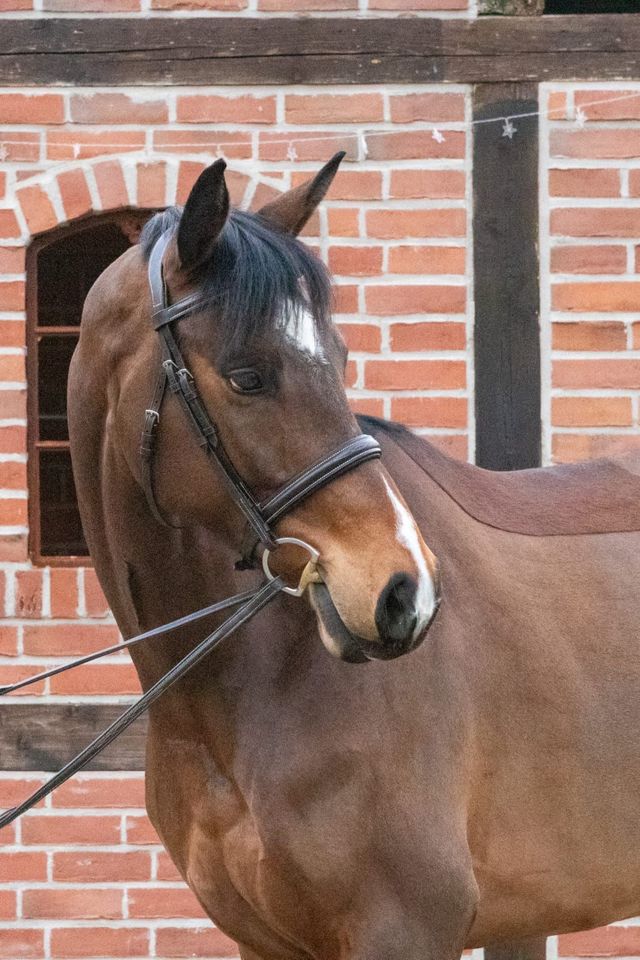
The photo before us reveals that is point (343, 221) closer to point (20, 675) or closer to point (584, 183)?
point (584, 183)

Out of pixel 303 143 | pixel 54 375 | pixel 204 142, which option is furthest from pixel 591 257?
pixel 54 375

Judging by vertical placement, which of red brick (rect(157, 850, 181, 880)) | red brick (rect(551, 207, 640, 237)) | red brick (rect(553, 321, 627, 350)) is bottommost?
red brick (rect(157, 850, 181, 880))

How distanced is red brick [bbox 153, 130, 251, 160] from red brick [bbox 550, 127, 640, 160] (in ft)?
3.28

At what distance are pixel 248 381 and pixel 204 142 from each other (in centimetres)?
204

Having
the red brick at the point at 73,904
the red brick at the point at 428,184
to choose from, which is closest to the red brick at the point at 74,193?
the red brick at the point at 428,184

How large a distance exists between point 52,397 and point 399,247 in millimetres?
1885

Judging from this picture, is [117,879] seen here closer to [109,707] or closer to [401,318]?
[109,707]

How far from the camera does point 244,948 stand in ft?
8.64

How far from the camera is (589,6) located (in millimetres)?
5137

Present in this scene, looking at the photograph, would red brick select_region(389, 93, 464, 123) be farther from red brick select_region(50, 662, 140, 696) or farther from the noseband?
red brick select_region(50, 662, 140, 696)

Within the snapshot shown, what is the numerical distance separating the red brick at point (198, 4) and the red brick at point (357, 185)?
0.58 meters

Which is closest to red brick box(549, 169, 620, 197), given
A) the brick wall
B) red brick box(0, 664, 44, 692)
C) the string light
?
the brick wall

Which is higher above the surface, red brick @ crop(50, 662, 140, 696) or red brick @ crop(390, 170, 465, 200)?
red brick @ crop(390, 170, 465, 200)

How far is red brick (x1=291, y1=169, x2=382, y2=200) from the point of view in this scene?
154 inches
